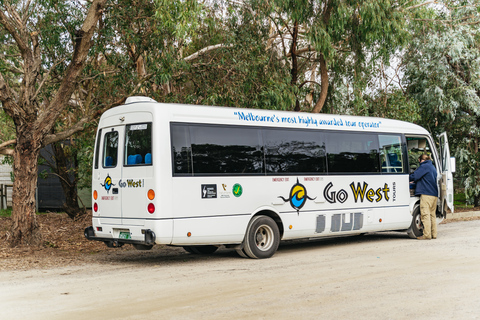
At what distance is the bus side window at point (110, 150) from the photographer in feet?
35.5

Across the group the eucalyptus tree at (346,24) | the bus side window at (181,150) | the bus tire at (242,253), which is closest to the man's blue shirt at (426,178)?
the eucalyptus tree at (346,24)

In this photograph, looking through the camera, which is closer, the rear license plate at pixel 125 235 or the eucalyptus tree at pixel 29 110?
the rear license plate at pixel 125 235

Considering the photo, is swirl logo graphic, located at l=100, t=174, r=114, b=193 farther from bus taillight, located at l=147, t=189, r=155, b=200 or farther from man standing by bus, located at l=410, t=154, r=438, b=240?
man standing by bus, located at l=410, t=154, r=438, b=240

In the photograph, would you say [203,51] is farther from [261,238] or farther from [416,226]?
[416,226]

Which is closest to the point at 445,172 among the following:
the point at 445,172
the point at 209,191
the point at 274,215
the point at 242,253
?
the point at 445,172

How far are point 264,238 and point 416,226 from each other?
4.93 meters

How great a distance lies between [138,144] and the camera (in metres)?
10.3

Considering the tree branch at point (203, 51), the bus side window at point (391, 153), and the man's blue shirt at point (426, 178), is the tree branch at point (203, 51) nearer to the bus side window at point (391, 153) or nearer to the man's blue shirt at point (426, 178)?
the bus side window at point (391, 153)

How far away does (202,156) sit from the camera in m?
10.3

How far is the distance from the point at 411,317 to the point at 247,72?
10286 millimetres

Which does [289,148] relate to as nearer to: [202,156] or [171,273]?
[202,156]

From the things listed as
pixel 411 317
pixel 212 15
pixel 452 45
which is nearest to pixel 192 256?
pixel 411 317

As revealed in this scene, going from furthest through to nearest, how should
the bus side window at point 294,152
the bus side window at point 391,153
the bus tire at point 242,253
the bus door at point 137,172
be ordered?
1. the bus side window at point 391,153
2. the bus side window at point 294,152
3. the bus tire at point 242,253
4. the bus door at point 137,172

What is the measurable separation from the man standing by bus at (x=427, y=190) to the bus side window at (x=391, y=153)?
1.54 feet
